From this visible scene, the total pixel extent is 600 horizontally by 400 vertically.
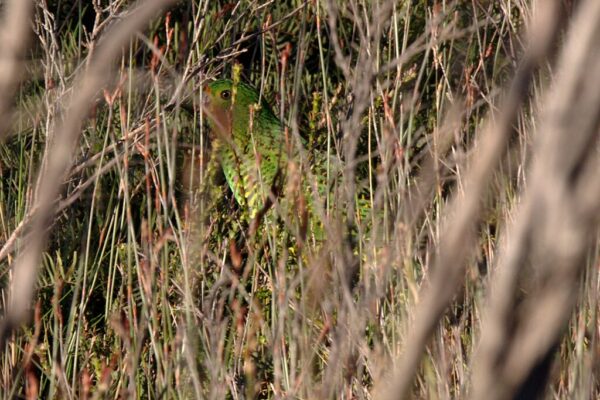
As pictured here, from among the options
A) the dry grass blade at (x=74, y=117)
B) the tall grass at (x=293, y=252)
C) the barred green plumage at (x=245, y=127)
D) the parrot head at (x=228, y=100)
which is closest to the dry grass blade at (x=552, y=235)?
the tall grass at (x=293, y=252)

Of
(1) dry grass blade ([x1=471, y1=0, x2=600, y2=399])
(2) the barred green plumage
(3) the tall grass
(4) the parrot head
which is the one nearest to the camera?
(1) dry grass blade ([x1=471, y1=0, x2=600, y2=399])

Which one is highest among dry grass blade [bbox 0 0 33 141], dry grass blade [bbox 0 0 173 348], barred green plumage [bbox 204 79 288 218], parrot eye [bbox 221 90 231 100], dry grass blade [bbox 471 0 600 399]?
dry grass blade [bbox 0 0 33 141]

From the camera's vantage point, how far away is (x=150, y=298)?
5.08 feet

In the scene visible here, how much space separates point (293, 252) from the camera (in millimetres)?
1990

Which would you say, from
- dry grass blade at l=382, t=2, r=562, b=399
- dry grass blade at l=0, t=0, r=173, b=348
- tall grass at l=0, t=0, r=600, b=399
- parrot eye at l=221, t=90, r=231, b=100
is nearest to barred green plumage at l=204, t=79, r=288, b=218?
parrot eye at l=221, t=90, r=231, b=100

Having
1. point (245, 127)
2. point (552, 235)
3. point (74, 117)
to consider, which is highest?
point (74, 117)

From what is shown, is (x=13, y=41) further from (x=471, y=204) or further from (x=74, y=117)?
(x=471, y=204)

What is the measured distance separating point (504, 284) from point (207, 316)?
40.8 inches

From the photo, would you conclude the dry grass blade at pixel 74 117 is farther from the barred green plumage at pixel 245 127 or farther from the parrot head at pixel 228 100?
the parrot head at pixel 228 100

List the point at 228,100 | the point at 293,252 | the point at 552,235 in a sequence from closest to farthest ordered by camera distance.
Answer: the point at 552,235 → the point at 293,252 → the point at 228,100

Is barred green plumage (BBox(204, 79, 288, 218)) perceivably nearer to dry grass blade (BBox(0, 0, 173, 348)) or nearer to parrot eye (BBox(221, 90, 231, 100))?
parrot eye (BBox(221, 90, 231, 100))

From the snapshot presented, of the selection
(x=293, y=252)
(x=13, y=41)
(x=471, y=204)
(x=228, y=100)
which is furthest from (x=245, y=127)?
(x=471, y=204)

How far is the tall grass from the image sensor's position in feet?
4.72

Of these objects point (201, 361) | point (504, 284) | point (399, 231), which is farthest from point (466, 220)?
point (201, 361)
